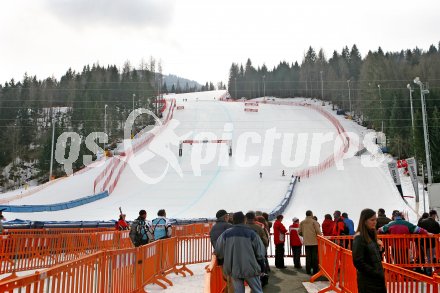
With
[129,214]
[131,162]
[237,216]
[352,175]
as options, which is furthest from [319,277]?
[131,162]

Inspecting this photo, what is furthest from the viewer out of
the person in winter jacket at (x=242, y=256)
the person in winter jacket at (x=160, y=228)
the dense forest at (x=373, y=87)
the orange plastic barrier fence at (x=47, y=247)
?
the dense forest at (x=373, y=87)

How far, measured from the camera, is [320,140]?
4950 centimetres

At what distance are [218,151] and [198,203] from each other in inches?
632

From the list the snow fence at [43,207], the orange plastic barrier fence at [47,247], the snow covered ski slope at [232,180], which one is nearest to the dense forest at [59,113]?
the snow covered ski slope at [232,180]

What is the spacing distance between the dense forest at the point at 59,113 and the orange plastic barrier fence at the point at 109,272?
56.3 meters

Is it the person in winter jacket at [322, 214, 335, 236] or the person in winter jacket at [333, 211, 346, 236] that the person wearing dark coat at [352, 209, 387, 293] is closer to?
the person in winter jacket at [333, 211, 346, 236]

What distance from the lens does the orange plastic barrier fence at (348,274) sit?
464 centimetres

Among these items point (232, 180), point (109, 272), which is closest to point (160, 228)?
point (109, 272)

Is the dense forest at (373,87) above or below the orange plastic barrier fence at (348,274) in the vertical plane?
above

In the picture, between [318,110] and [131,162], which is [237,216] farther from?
[318,110]

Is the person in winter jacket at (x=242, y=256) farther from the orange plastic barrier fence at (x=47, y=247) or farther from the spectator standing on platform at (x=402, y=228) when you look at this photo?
the orange plastic barrier fence at (x=47, y=247)

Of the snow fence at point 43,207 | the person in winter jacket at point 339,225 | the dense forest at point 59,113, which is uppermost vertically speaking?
the dense forest at point 59,113

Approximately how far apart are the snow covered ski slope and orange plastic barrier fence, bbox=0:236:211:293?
51.4 feet

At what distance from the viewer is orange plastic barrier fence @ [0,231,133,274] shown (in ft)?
35.5
